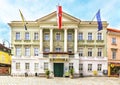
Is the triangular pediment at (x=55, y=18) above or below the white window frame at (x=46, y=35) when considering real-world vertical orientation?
above

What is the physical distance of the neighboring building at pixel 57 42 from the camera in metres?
42.2

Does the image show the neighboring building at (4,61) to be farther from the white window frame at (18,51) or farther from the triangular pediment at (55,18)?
the triangular pediment at (55,18)

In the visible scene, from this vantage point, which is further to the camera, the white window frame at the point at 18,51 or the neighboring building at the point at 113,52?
the neighboring building at the point at 113,52

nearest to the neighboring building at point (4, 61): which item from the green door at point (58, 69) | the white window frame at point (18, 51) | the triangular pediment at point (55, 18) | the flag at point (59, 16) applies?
the white window frame at point (18, 51)

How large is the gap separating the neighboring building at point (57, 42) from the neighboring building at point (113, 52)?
115 cm

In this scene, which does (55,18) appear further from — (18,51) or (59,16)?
(18,51)

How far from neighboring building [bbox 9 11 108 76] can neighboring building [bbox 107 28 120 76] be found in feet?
3.78

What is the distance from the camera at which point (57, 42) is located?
43.4 metres

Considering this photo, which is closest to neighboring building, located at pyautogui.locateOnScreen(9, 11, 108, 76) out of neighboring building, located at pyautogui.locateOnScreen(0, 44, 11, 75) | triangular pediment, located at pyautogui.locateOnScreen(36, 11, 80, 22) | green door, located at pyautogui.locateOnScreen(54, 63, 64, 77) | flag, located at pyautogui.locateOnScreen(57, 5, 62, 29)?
triangular pediment, located at pyautogui.locateOnScreen(36, 11, 80, 22)

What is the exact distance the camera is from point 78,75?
41031mm

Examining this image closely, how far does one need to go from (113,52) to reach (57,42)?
10.9 m

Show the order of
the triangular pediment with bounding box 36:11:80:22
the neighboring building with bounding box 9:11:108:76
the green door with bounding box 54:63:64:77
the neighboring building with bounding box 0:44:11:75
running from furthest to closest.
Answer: the neighboring building with bounding box 0:44:11:75, the neighboring building with bounding box 9:11:108:76, the triangular pediment with bounding box 36:11:80:22, the green door with bounding box 54:63:64:77

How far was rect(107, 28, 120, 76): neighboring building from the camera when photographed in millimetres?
43625

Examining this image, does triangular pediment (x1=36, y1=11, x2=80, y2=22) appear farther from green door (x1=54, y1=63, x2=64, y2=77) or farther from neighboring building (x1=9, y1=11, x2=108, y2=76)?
green door (x1=54, y1=63, x2=64, y2=77)
